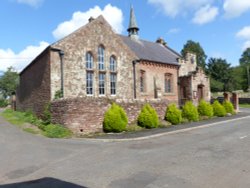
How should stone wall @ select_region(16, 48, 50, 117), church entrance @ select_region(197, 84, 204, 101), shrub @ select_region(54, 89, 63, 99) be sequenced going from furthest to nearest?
church entrance @ select_region(197, 84, 204, 101) → stone wall @ select_region(16, 48, 50, 117) → shrub @ select_region(54, 89, 63, 99)

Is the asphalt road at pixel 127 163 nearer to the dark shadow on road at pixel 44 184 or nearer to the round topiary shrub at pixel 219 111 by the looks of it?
the dark shadow on road at pixel 44 184

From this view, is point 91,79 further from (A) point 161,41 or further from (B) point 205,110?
(A) point 161,41

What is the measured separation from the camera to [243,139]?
37.7ft

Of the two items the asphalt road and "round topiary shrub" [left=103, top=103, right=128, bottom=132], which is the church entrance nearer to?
"round topiary shrub" [left=103, top=103, right=128, bottom=132]

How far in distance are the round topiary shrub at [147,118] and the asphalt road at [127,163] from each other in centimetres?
468

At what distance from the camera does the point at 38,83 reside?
802 inches

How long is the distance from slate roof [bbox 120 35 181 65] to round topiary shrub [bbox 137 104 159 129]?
1032 centimetres

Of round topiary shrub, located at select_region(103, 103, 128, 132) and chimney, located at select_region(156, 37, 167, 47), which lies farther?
chimney, located at select_region(156, 37, 167, 47)

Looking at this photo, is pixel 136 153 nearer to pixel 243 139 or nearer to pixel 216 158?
pixel 216 158

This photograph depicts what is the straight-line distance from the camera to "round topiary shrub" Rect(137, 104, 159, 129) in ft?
54.2

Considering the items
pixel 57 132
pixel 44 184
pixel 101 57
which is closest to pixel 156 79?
pixel 101 57

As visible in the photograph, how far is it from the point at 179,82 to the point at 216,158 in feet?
71.8

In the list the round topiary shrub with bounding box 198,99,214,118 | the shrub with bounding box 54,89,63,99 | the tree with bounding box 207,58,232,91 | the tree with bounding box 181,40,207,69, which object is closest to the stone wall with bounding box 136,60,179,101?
the round topiary shrub with bounding box 198,99,214,118

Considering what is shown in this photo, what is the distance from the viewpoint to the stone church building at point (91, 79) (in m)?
14.7
